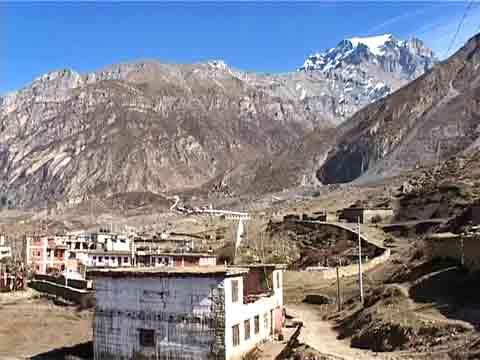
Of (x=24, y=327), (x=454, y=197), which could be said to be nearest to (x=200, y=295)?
(x=24, y=327)

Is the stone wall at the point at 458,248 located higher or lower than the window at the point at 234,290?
higher

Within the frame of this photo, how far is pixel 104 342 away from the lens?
93.3 feet

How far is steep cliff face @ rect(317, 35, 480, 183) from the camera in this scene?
150 m

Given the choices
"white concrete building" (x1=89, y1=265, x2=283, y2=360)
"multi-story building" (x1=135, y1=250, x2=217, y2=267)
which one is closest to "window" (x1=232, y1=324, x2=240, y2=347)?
"white concrete building" (x1=89, y1=265, x2=283, y2=360)

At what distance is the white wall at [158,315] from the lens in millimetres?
25781

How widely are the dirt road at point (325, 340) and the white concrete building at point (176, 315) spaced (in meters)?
2.32

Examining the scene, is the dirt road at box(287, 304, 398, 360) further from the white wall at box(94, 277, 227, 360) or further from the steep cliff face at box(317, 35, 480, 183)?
the steep cliff face at box(317, 35, 480, 183)

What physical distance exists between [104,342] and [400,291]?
13.1 m

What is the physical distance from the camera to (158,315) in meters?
26.8

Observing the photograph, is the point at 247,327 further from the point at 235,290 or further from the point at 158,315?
the point at 158,315

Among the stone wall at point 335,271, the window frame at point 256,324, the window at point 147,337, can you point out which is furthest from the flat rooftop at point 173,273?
the stone wall at point 335,271

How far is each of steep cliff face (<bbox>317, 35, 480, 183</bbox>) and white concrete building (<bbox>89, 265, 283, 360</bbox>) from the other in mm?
116919

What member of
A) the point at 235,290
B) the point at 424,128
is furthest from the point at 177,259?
the point at 424,128

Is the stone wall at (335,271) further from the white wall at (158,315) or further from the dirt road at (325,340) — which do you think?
the white wall at (158,315)
